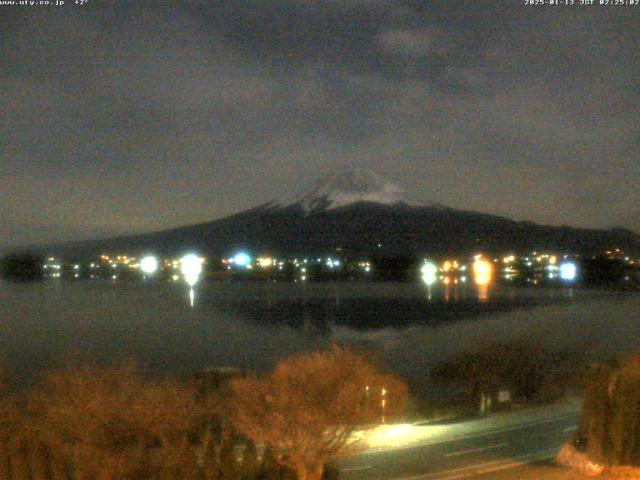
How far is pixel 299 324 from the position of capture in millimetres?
46656

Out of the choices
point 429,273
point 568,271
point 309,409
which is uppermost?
point 429,273

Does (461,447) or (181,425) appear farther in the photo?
(461,447)

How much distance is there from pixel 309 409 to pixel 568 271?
62.5 metres

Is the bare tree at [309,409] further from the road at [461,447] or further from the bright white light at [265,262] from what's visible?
the bright white light at [265,262]

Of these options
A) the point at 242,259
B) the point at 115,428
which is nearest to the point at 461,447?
the point at 115,428

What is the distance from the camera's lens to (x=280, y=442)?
10.8 m

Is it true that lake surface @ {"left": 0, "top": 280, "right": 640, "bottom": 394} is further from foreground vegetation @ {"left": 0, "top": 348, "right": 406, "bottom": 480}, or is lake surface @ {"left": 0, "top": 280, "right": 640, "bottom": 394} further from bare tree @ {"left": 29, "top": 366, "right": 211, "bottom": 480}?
bare tree @ {"left": 29, "top": 366, "right": 211, "bottom": 480}

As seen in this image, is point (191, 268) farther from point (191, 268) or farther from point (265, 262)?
point (265, 262)

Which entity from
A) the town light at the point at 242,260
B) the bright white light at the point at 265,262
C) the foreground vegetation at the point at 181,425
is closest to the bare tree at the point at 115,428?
the foreground vegetation at the point at 181,425

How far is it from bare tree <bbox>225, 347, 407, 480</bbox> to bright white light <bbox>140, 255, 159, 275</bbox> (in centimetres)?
8308

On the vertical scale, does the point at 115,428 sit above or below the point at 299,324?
above

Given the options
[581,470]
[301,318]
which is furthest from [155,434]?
[301,318]

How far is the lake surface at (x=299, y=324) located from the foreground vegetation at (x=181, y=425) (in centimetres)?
1425

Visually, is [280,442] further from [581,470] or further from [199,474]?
[581,470]
